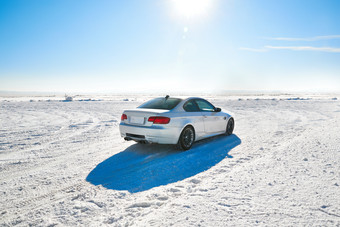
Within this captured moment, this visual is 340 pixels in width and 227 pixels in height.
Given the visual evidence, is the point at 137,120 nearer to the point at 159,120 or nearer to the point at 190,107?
the point at 159,120

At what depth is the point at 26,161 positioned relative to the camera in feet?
17.1

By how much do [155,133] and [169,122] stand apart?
0.44 metres

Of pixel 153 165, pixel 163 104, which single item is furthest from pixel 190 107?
pixel 153 165

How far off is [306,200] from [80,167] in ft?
13.7

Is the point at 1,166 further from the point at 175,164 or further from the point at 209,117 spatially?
the point at 209,117

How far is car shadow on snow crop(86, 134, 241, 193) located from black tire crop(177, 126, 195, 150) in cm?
15

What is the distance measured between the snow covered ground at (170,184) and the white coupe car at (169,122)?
1.39 ft

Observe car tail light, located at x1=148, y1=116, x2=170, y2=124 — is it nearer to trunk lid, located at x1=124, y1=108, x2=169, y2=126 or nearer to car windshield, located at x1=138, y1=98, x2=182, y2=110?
trunk lid, located at x1=124, y1=108, x2=169, y2=126

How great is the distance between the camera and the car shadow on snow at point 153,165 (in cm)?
405

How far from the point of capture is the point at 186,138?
6.15 m

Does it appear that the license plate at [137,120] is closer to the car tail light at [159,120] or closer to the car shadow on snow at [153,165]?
the car tail light at [159,120]

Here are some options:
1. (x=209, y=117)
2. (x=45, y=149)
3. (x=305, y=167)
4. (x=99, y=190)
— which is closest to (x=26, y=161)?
(x=45, y=149)

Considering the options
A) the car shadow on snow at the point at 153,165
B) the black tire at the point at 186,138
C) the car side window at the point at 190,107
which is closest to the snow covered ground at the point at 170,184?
the car shadow on snow at the point at 153,165

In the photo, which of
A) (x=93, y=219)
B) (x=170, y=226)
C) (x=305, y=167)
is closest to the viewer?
(x=170, y=226)
